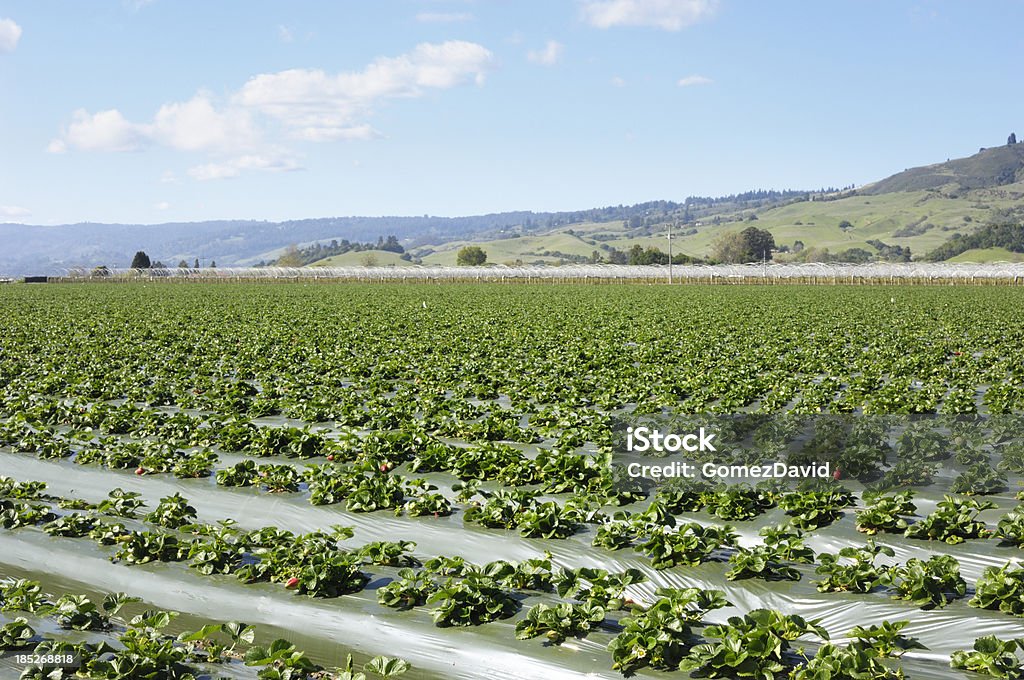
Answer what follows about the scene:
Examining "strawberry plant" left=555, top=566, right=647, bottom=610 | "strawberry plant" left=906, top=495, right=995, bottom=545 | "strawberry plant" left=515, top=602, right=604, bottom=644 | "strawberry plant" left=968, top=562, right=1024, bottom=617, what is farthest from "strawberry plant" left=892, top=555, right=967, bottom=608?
"strawberry plant" left=515, top=602, right=604, bottom=644

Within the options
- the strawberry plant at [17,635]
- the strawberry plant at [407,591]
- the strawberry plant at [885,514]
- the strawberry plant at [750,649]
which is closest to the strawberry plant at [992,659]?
the strawberry plant at [750,649]

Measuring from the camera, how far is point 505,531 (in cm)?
978

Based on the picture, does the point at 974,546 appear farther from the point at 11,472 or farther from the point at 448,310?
the point at 448,310

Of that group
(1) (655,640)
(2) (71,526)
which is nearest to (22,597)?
(2) (71,526)

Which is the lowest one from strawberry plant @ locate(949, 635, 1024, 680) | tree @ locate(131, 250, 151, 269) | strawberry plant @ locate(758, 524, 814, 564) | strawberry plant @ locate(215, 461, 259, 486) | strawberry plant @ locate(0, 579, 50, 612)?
strawberry plant @ locate(949, 635, 1024, 680)

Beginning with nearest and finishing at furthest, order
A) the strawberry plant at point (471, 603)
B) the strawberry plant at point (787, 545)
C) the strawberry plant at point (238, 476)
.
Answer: the strawberry plant at point (471, 603), the strawberry plant at point (787, 545), the strawberry plant at point (238, 476)

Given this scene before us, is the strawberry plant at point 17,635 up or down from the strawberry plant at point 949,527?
up

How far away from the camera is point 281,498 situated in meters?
11.3

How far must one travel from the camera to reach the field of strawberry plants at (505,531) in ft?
22.1

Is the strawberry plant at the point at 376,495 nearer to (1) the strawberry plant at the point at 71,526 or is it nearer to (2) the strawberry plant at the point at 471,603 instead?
(1) the strawberry plant at the point at 71,526

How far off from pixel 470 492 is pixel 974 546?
17.5 feet

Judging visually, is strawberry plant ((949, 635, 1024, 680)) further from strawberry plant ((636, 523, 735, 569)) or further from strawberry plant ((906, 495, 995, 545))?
strawberry plant ((906, 495, 995, 545))

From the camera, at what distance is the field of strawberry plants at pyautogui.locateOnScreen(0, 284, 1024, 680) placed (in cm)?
674

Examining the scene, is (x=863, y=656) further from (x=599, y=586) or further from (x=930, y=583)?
(x=599, y=586)
